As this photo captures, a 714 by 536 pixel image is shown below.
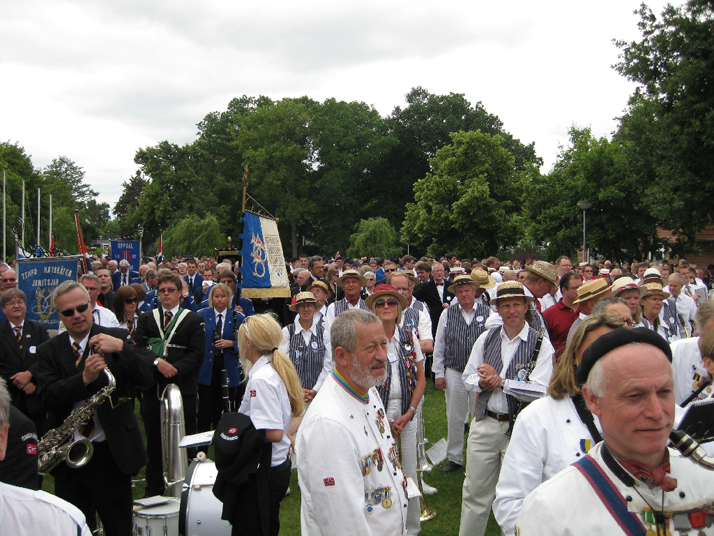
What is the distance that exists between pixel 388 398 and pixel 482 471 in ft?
3.66

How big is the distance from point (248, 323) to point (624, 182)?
1068 inches

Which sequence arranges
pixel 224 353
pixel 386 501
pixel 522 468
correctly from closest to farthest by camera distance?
pixel 522 468
pixel 386 501
pixel 224 353

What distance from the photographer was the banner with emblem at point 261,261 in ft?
35.0

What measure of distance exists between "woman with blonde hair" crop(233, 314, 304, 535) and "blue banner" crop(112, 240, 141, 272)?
13.8 metres

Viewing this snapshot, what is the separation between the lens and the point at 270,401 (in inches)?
174

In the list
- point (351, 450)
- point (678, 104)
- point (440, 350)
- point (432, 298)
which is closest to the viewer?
point (351, 450)

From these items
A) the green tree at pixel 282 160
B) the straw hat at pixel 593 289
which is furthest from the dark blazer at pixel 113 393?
the green tree at pixel 282 160

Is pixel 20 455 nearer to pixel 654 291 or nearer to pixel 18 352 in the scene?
pixel 18 352

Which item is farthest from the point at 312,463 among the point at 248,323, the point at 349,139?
the point at 349,139

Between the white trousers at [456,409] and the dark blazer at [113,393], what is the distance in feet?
12.8

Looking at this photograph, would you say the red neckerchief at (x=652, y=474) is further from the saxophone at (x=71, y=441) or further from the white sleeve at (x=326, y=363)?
the white sleeve at (x=326, y=363)

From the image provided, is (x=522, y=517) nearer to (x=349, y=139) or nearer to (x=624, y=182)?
(x=624, y=182)

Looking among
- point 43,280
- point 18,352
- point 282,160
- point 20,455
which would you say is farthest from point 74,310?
point 282,160

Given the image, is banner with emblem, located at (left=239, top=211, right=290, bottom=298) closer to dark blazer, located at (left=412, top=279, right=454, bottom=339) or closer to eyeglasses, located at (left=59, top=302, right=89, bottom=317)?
dark blazer, located at (left=412, top=279, right=454, bottom=339)
